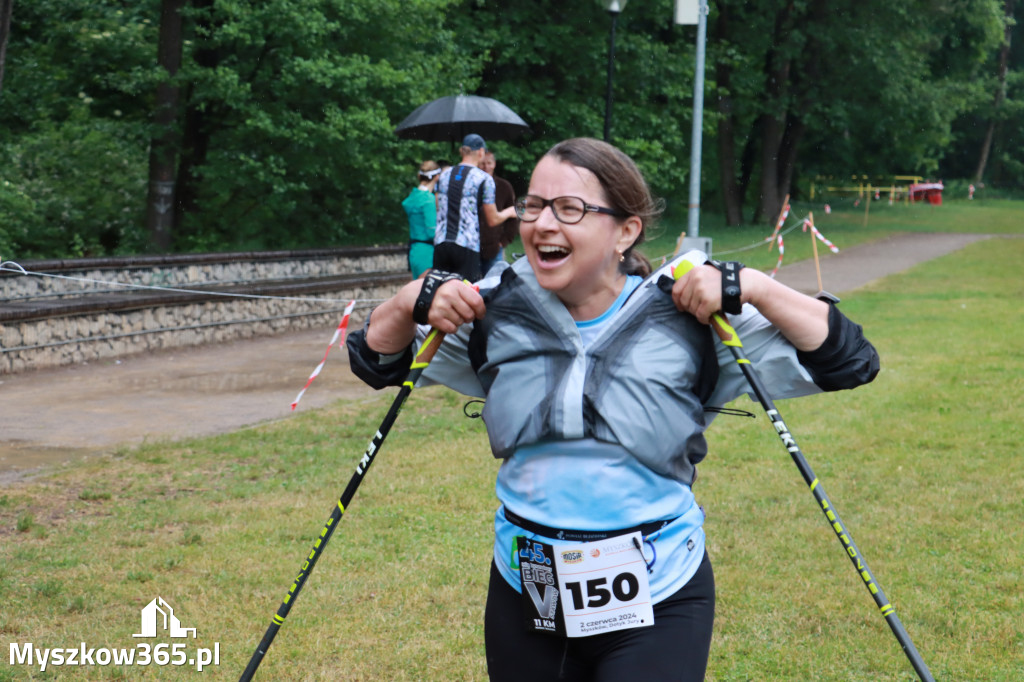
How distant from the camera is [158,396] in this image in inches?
381

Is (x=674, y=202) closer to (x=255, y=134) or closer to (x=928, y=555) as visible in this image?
(x=255, y=134)

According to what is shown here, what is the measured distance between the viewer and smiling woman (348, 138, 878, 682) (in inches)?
93.1

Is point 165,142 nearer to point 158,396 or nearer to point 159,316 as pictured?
point 159,316

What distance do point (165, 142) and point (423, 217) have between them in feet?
21.2

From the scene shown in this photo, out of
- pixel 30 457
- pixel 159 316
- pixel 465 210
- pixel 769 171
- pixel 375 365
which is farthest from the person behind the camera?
pixel 769 171

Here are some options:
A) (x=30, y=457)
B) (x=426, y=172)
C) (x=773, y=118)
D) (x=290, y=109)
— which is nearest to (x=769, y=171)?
(x=773, y=118)

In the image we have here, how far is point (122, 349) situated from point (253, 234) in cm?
724

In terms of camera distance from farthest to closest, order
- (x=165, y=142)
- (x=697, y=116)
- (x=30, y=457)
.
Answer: (x=165, y=142)
(x=697, y=116)
(x=30, y=457)

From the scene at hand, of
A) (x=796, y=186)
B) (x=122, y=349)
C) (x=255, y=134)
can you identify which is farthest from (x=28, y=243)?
(x=796, y=186)

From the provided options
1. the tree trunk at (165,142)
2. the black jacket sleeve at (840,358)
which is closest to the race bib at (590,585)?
the black jacket sleeve at (840,358)

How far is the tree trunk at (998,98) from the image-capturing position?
207 ft

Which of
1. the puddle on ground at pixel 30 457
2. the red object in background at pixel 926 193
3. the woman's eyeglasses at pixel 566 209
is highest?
the woman's eyeglasses at pixel 566 209

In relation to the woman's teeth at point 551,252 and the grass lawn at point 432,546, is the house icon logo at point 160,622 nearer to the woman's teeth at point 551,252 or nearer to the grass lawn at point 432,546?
the grass lawn at point 432,546

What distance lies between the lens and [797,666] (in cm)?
452
